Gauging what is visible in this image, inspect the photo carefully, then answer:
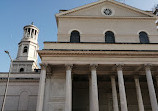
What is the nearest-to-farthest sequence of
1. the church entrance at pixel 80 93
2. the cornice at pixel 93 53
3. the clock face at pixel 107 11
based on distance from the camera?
1. the cornice at pixel 93 53
2. the church entrance at pixel 80 93
3. the clock face at pixel 107 11

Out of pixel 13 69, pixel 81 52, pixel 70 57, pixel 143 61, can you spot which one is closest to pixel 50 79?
pixel 70 57

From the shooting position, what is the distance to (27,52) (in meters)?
32.8

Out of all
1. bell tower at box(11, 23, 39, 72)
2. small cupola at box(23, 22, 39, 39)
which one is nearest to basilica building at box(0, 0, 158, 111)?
bell tower at box(11, 23, 39, 72)

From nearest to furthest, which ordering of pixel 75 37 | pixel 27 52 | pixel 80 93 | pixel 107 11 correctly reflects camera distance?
pixel 75 37 → pixel 80 93 → pixel 107 11 → pixel 27 52

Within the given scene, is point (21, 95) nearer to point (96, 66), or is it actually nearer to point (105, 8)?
point (96, 66)

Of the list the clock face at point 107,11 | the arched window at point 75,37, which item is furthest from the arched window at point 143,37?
the arched window at point 75,37

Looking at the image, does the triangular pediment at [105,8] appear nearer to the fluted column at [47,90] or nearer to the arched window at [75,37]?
the arched window at [75,37]

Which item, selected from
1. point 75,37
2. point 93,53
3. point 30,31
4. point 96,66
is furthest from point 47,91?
point 30,31

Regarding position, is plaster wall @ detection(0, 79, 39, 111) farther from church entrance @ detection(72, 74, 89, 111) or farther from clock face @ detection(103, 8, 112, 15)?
clock face @ detection(103, 8, 112, 15)

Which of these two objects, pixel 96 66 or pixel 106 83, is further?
pixel 106 83

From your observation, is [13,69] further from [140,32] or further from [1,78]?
[140,32]

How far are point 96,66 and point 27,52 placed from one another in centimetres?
2007

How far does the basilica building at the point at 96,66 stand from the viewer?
54.6 ft

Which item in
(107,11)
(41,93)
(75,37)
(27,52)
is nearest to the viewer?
(41,93)
